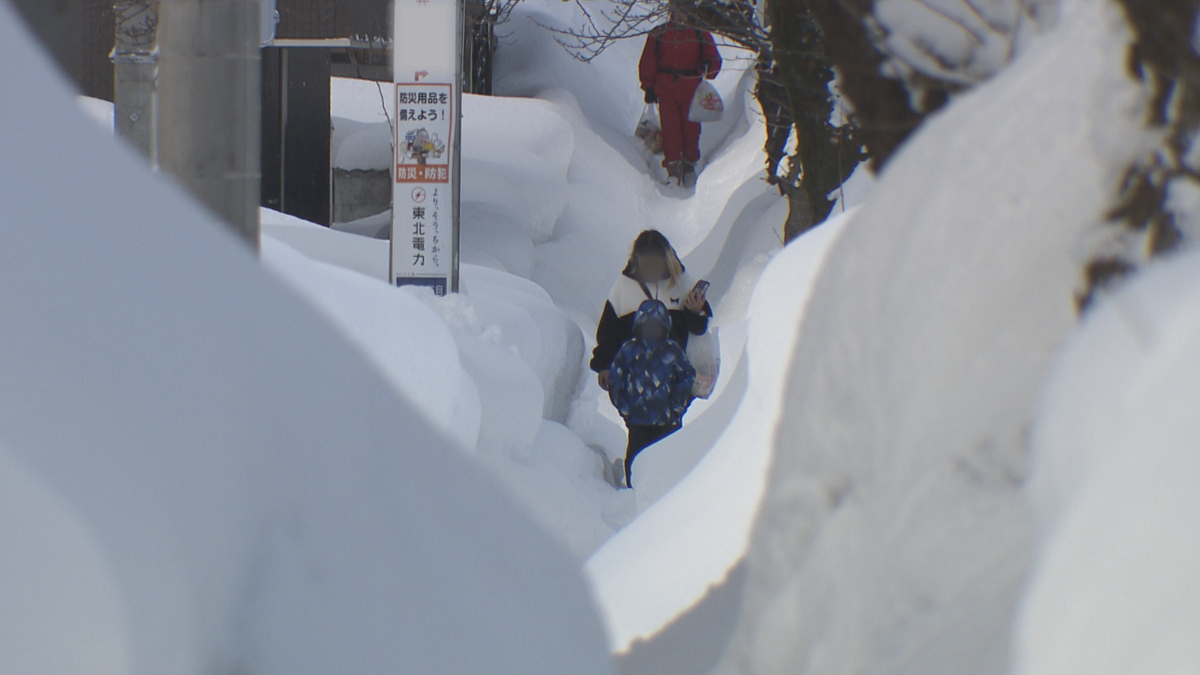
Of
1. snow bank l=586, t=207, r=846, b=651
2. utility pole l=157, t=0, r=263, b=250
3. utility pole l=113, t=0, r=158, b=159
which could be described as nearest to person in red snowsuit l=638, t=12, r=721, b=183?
utility pole l=113, t=0, r=158, b=159

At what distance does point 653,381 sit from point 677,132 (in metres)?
8.26

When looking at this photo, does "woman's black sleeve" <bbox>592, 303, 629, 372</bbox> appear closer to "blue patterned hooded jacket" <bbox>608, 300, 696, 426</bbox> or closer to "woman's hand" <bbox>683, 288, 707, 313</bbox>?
"blue patterned hooded jacket" <bbox>608, 300, 696, 426</bbox>

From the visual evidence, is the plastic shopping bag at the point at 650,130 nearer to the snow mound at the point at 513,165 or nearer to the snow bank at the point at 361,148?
the snow mound at the point at 513,165

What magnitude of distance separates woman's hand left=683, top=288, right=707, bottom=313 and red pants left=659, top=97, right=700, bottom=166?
7.34 m

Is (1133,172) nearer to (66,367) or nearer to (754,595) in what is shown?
(754,595)

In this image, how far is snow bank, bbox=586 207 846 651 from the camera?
43.1 inches

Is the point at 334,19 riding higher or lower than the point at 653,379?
higher

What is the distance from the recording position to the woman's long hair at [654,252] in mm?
2904

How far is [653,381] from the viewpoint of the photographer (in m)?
3.10

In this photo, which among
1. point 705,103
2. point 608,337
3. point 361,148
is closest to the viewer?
point 608,337

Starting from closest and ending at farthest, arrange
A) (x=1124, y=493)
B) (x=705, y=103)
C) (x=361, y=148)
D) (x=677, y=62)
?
(x=1124, y=493) < (x=361, y=148) < (x=677, y=62) < (x=705, y=103)

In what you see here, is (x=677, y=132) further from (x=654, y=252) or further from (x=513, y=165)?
(x=654, y=252)

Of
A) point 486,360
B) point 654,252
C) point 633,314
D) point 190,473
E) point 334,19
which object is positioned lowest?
point 486,360

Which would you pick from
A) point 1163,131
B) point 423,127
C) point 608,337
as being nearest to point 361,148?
point 423,127
